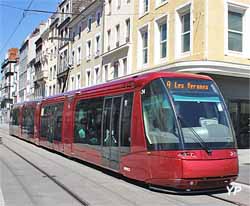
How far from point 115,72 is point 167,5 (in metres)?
10.1

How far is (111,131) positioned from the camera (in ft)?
43.4

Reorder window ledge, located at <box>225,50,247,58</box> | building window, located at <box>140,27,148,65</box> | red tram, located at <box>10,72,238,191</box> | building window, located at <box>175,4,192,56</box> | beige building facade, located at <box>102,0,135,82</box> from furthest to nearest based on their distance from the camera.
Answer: beige building facade, located at <box>102,0,135,82</box> → building window, located at <box>140,27,148,65</box> → building window, located at <box>175,4,192,56</box> → window ledge, located at <box>225,50,247,58</box> → red tram, located at <box>10,72,238,191</box>

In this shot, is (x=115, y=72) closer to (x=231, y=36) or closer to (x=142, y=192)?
(x=231, y=36)

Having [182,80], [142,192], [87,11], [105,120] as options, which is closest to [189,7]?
[105,120]

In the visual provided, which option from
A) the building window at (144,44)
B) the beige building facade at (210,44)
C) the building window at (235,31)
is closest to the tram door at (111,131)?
the beige building facade at (210,44)

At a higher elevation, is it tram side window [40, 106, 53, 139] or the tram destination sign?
the tram destination sign

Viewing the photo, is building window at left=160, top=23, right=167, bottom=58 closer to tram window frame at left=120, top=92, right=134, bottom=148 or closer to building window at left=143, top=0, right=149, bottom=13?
building window at left=143, top=0, right=149, bottom=13

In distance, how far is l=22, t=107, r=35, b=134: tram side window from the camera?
28834 millimetres

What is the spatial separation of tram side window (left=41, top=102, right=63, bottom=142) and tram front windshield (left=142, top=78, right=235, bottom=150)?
32.1ft

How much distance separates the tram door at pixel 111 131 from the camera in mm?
12805

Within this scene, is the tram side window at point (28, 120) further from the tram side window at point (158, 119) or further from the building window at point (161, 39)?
the tram side window at point (158, 119)

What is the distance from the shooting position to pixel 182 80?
36.7 feet

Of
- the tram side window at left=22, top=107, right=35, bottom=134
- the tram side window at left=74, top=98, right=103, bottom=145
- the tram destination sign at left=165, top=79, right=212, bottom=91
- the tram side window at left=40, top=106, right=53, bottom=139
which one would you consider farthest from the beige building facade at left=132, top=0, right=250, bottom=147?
the tram destination sign at left=165, top=79, right=212, bottom=91

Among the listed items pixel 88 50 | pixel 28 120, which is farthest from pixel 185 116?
pixel 88 50
